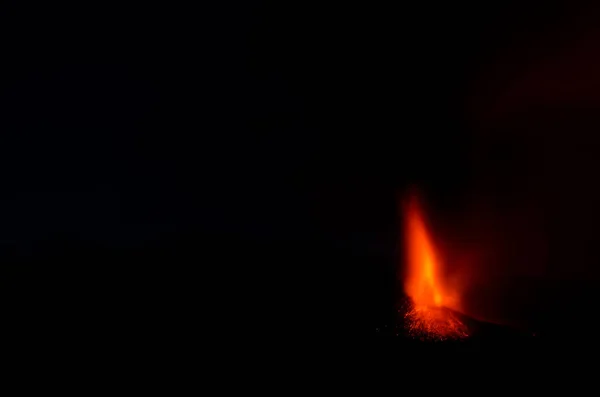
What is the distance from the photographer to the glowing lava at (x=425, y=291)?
16.7 feet

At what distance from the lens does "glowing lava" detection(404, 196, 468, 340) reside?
509cm

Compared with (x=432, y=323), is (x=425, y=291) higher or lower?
higher

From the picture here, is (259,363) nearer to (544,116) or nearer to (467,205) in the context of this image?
(467,205)

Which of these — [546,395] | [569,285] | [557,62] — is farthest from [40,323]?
[557,62]

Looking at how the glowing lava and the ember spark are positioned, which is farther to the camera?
the glowing lava

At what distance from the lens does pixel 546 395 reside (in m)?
4.01

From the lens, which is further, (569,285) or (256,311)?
(569,285)

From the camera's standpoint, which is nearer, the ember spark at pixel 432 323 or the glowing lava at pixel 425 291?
the ember spark at pixel 432 323

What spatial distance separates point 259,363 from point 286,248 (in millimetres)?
4095

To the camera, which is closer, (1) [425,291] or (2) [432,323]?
(2) [432,323]

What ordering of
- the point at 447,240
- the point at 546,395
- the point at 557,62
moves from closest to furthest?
the point at 546,395, the point at 557,62, the point at 447,240

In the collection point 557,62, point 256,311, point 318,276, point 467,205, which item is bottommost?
point 256,311

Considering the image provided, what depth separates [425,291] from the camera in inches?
249

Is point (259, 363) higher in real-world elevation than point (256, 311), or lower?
lower
